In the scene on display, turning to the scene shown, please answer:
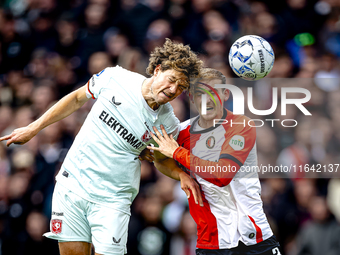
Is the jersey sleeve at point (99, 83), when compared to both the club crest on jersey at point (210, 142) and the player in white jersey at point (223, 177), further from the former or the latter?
the club crest on jersey at point (210, 142)

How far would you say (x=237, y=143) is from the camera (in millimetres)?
3771

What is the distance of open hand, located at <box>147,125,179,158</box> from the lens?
3652 millimetres

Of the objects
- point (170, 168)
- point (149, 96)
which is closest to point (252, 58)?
point (149, 96)

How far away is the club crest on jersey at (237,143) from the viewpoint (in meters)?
3.76

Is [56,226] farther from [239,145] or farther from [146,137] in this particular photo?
[239,145]

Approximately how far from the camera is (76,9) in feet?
26.9

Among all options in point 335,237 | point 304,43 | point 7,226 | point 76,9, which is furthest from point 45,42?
point 335,237

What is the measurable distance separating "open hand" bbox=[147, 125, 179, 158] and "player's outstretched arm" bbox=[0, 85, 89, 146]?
0.80 m

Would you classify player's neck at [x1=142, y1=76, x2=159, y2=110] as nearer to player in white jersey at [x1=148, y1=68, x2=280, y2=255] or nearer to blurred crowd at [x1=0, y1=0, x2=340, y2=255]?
player in white jersey at [x1=148, y1=68, x2=280, y2=255]

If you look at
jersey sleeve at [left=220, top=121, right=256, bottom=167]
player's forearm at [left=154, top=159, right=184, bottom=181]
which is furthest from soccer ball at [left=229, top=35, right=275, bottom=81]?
player's forearm at [left=154, top=159, right=184, bottom=181]

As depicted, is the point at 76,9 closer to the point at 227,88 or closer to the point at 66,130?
the point at 66,130

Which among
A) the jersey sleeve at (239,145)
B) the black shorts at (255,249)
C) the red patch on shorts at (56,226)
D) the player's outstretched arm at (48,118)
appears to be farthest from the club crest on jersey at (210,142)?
the red patch on shorts at (56,226)

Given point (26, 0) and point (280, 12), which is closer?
point (280, 12)

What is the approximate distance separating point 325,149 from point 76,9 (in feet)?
18.1
